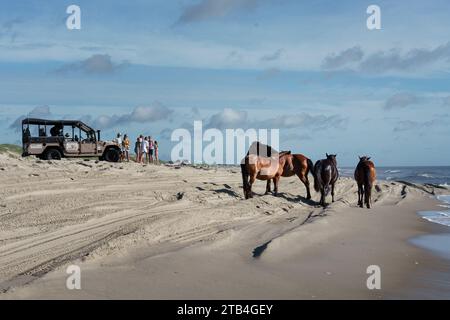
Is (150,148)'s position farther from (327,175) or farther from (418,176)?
(418,176)

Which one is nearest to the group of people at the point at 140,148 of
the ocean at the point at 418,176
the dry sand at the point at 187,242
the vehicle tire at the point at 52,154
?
the vehicle tire at the point at 52,154

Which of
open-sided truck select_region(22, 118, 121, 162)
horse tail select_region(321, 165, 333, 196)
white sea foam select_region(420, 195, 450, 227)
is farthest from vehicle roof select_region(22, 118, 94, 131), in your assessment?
white sea foam select_region(420, 195, 450, 227)

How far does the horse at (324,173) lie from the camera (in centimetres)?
1604

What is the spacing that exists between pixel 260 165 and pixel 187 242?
6.87m

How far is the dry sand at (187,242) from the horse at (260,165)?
57 cm

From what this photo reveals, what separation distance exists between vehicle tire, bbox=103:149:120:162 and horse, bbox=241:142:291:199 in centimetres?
1054

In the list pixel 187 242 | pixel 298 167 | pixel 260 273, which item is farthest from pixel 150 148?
pixel 260 273

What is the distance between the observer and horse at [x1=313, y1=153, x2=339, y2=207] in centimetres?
1604

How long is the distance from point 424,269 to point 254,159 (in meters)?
7.94

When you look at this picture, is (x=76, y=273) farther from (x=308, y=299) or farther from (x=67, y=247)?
(x=308, y=299)

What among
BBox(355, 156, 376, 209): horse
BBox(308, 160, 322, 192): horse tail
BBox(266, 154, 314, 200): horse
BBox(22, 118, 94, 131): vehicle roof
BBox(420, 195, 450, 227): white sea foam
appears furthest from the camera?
BBox(22, 118, 94, 131): vehicle roof

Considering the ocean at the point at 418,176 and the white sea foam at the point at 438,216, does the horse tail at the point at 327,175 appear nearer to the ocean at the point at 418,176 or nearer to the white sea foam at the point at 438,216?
the white sea foam at the point at 438,216

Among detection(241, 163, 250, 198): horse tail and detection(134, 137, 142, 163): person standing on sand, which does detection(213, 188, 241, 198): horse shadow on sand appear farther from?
detection(134, 137, 142, 163): person standing on sand
